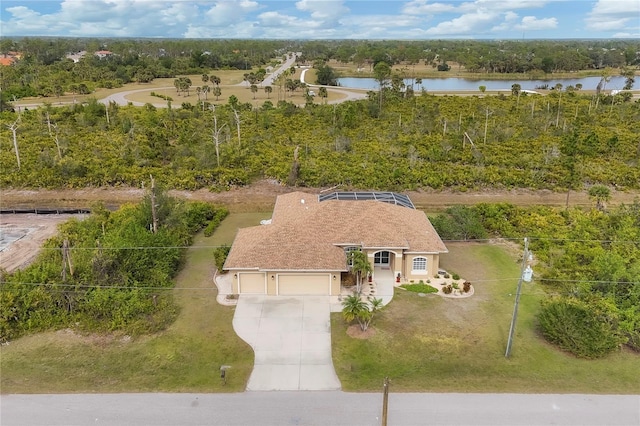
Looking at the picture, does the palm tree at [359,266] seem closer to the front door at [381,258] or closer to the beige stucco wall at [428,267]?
the front door at [381,258]

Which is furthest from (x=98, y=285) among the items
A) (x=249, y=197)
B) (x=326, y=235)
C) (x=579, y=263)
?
(x=579, y=263)

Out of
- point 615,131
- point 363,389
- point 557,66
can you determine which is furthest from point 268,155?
point 557,66

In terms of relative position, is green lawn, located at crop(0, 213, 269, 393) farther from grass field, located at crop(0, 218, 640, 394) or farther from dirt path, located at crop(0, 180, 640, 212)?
dirt path, located at crop(0, 180, 640, 212)

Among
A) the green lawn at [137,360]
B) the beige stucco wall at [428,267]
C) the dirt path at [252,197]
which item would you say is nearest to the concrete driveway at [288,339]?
the green lawn at [137,360]

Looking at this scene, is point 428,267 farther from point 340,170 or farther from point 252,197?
point 340,170

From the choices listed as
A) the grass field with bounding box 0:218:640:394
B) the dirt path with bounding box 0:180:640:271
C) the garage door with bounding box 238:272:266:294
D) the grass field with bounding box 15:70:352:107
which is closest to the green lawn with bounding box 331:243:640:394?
the grass field with bounding box 0:218:640:394
